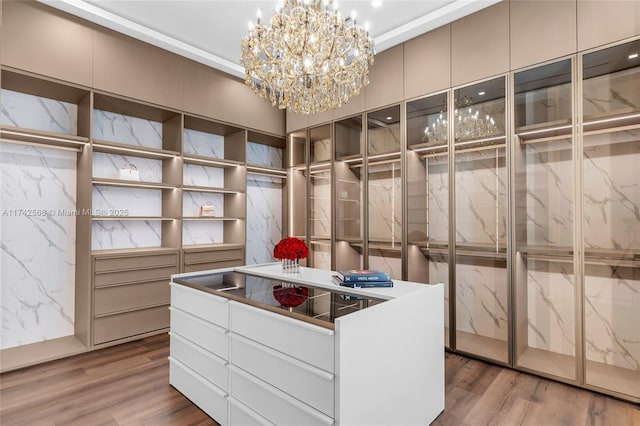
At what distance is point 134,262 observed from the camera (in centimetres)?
361

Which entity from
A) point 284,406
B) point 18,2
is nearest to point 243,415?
point 284,406

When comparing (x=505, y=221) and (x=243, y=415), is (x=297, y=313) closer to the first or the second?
(x=243, y=415)

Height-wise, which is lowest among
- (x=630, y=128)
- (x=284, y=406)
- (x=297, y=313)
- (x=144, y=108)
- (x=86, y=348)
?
(x=86, y=348)

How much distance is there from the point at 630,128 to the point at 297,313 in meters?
2.71

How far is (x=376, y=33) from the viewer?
371 centimetres

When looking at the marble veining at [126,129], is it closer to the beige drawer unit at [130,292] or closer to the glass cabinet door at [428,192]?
the beige drawer unit at [130,292]

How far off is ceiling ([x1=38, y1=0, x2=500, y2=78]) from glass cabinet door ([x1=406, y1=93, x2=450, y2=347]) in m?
0.76

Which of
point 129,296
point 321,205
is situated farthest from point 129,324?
point 321,205

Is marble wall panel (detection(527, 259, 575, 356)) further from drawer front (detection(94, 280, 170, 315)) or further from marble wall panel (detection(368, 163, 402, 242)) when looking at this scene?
drawer front (detection(94, 280, 170, 315))

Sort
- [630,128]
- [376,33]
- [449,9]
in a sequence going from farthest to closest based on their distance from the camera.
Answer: [376,33] < [449,9] < [630,128]

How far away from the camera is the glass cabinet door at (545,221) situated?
2684 mm

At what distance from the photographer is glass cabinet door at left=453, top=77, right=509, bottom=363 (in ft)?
9.91

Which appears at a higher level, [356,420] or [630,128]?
[630,128]

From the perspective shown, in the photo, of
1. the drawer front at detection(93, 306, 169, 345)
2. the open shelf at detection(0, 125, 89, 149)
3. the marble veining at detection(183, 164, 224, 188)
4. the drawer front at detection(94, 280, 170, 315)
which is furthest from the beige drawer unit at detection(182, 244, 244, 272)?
the open shelf at detection(0, 125, 89, 149)
